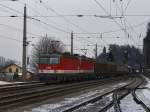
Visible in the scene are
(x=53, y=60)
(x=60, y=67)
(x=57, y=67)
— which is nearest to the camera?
(x=57, y=67)

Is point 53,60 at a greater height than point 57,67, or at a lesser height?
greater

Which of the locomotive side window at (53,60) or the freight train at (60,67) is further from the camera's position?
the locomotive side window at (53,60)

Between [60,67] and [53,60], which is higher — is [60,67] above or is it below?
below

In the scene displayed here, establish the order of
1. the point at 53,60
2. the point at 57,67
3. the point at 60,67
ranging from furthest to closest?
the point at 53,60 < the point at 60,67 < the point at 57,67

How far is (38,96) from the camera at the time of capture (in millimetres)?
25969

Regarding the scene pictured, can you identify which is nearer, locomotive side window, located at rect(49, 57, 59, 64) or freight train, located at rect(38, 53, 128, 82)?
freight train, located at rect(38, 53, 128, 82)

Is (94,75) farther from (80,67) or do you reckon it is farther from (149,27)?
(149,27)

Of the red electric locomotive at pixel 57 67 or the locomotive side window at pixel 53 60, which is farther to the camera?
the locomotive side window at pixel 53 60

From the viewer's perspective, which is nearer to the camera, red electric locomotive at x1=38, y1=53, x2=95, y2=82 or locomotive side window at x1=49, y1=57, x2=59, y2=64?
red electric locomotive at x1=38, y1=53, x2=95, y2=82

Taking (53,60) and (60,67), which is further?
(53,60)

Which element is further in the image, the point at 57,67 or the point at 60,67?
the point at 60,67

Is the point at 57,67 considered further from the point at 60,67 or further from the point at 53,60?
the point at 53,60

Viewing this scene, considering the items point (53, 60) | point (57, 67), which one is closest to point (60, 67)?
point (57, 67)

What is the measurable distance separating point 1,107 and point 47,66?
24004mm
